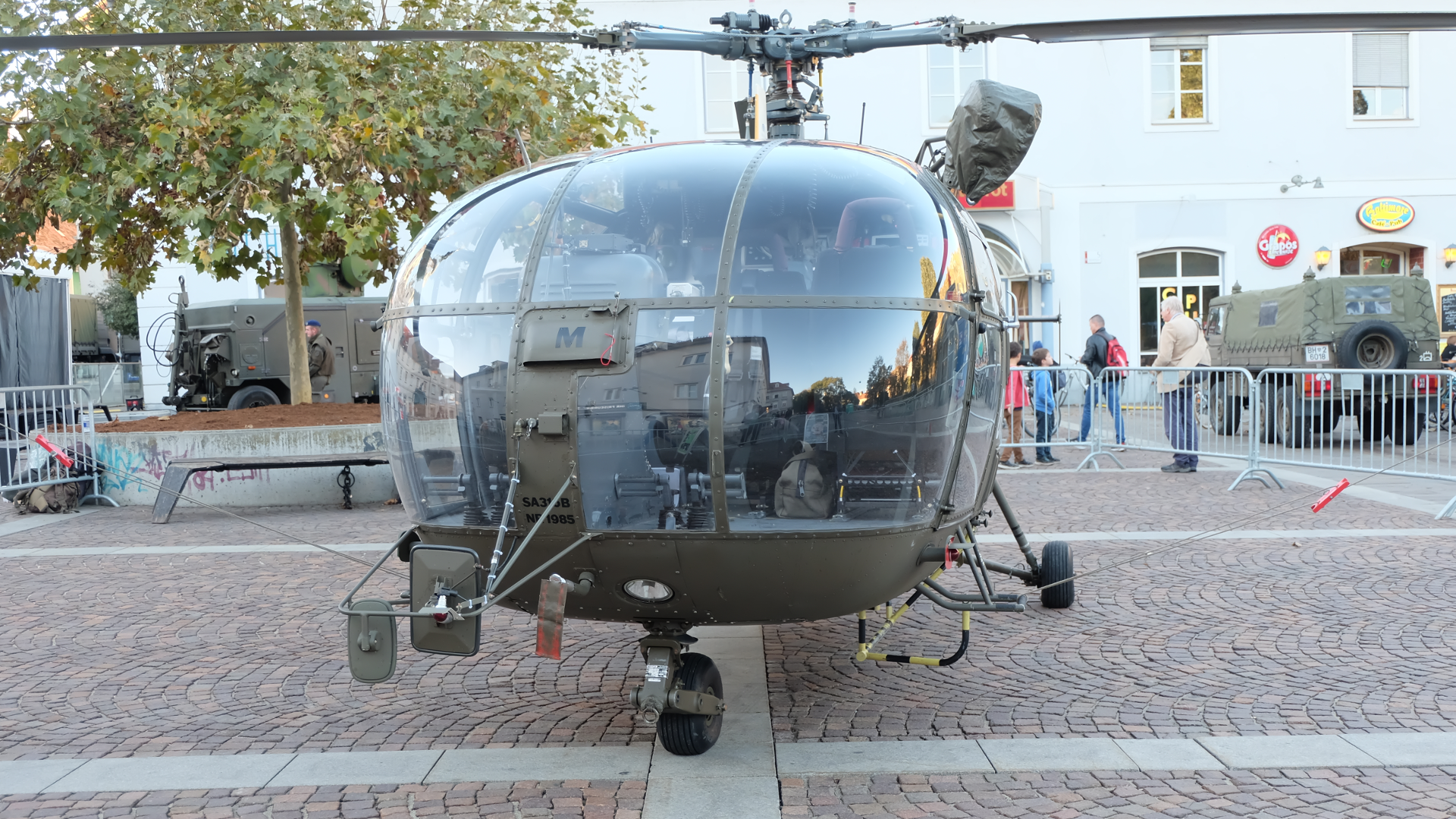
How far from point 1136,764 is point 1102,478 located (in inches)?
329

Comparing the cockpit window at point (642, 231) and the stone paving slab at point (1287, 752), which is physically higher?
the cockpit window at point (642, 231)

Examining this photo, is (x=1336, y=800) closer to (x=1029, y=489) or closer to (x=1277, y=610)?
(x=1277, y=610)

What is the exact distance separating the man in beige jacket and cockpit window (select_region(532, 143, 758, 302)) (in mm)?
9037

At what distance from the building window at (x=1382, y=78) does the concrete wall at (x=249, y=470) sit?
19.5 m

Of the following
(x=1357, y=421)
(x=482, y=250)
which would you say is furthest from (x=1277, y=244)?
(x=482, y=250)

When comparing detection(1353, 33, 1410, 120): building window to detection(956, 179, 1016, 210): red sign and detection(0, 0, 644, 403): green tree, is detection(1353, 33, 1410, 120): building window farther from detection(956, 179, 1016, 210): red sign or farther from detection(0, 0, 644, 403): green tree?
detection(0, 0, 644, 403): green tree

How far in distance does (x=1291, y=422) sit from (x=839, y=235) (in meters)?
9.04

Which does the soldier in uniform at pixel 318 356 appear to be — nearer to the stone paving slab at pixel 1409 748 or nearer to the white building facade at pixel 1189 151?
the white building facade at pixel 1189 151

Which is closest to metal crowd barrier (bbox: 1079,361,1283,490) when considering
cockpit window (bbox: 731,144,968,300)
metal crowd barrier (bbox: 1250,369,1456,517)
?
metal crowd barrier (bbox: 1250,369,1456,517)

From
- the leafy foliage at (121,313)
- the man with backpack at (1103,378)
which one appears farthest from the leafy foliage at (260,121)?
the leafy foliage at (121,313)

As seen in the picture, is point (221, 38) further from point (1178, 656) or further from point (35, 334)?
point (35, 334)

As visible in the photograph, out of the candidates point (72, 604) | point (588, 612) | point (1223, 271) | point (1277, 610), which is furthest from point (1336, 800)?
point (1223, 271)

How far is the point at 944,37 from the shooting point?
4617mm

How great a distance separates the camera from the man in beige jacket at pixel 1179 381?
1187cm
